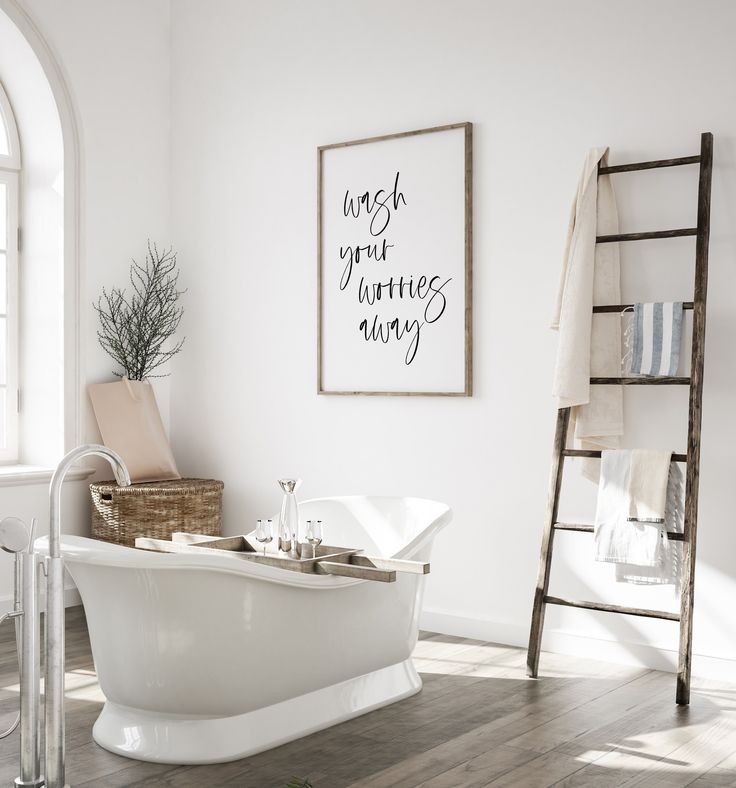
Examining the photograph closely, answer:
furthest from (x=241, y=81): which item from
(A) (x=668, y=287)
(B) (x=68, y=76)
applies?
(A) (x=668, y=287)

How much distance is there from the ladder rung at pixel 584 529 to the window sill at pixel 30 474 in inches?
93.7

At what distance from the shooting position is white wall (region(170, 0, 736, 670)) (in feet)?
12.3

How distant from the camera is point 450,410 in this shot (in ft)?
14.3

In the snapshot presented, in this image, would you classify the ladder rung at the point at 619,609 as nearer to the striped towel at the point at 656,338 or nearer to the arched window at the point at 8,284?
the striped towel at the point at 656,338

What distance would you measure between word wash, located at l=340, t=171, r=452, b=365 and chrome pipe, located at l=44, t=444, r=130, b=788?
2269 millimetres

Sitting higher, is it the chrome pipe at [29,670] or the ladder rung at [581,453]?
the ladder rung at [581,453]

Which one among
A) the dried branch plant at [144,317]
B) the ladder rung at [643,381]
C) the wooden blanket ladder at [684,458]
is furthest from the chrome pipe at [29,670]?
the dried branch plant at [144,317]

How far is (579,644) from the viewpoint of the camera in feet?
13.2

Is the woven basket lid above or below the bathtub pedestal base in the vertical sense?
above

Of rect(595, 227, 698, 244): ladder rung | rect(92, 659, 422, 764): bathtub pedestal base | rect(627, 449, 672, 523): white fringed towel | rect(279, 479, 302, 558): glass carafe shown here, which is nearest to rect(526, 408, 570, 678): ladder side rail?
rect(627, 449, 672, 523): white fringed towel

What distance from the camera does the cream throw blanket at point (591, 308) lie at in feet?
12.3

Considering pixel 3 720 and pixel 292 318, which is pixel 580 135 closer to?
pixel 292 318

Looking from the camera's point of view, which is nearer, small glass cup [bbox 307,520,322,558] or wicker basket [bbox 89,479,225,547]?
small glass cup [bbox 307,520,322,558]

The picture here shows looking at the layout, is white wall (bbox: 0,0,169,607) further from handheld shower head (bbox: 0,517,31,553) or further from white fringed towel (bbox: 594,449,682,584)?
white fringed towel (bbox: 594,449,682,584)
